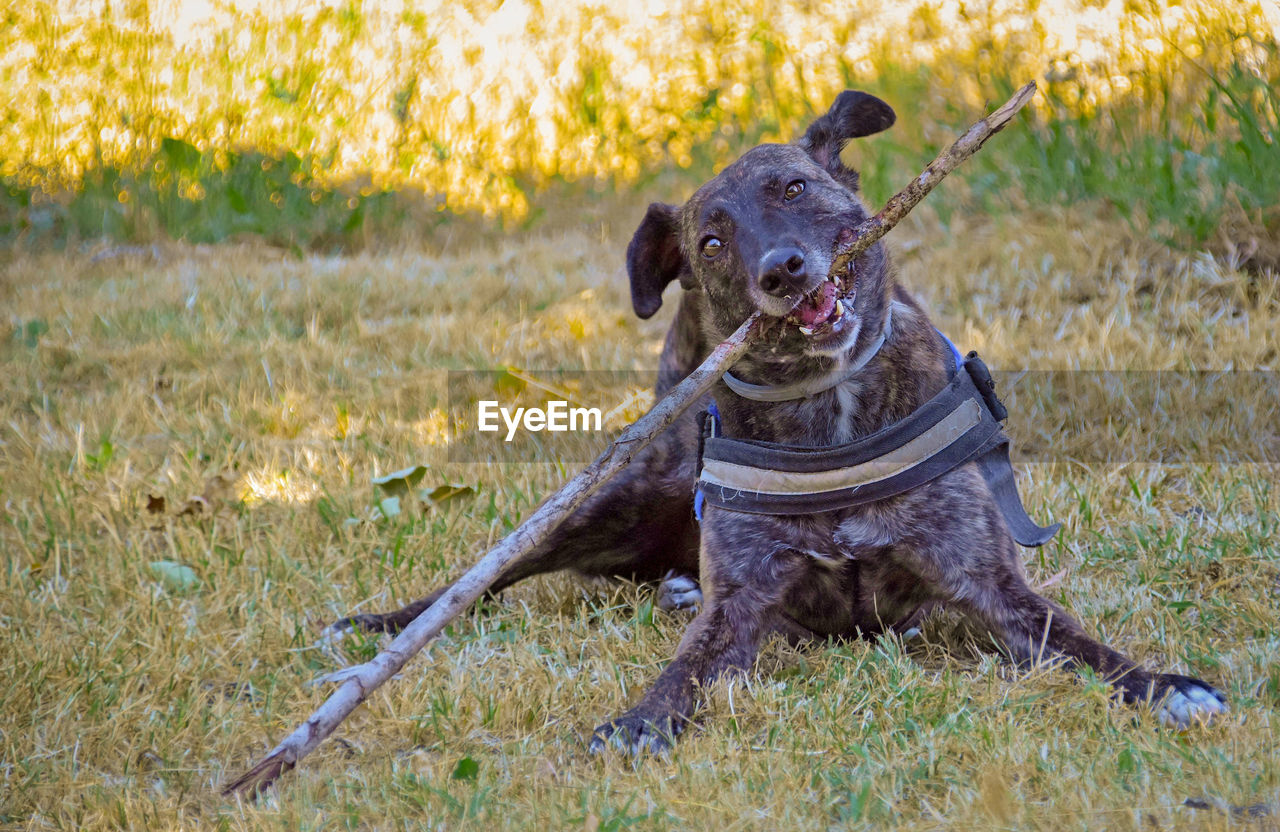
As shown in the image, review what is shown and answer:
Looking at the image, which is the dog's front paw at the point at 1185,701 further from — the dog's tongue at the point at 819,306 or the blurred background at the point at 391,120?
the blurred background at the point at 391,120

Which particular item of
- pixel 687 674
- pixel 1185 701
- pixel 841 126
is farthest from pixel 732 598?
pixel 841 126

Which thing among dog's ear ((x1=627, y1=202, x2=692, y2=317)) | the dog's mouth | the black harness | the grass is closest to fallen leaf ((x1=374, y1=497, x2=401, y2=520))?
the grass

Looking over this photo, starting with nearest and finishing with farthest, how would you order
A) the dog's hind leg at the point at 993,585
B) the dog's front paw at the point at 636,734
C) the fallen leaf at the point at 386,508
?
the dog's front paw at the point at 636,734 < the dog's hind leg at the point at 993,585 < the fallen leaf at the point at 386,508

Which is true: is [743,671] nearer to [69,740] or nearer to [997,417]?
[997,417]

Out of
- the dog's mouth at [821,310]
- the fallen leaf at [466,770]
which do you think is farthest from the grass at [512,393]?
the dog's mouth at [821,310]

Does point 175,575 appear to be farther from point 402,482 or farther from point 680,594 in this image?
point 680,594

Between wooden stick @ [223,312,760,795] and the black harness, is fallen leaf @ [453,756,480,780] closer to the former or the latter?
wooden stick @ [223,312,760,795]

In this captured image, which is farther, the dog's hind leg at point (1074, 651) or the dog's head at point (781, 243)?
the dog's head at point (781, 243)

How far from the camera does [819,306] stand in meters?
2.72

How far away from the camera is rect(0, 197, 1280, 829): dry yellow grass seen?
2.14 m

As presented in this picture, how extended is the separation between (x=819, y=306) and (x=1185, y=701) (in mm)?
1138

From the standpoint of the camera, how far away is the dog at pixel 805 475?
268 cm

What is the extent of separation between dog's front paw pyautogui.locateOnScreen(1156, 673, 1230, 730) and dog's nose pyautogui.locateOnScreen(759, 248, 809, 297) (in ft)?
3.78

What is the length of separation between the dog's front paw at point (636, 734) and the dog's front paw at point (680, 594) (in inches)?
32.3
